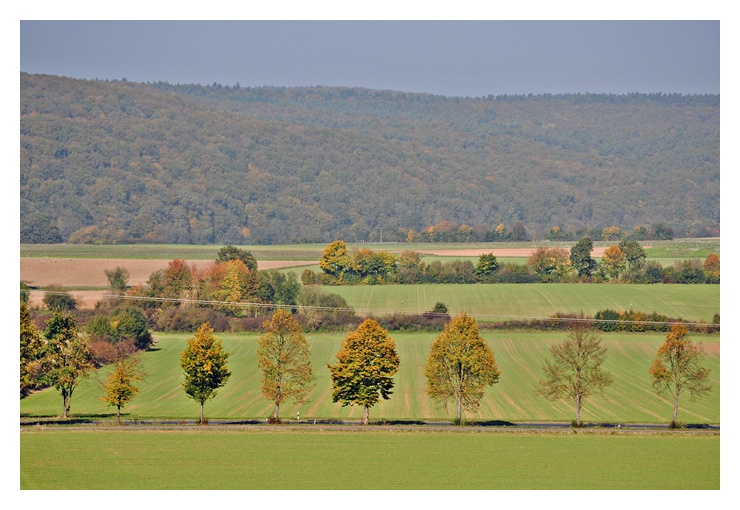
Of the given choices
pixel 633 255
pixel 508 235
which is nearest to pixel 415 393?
pixel 633 255

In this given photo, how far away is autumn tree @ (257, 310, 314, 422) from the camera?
47.5 meters

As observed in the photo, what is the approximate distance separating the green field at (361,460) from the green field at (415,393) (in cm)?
584

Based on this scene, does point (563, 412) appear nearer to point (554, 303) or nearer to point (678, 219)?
point (554, 303)

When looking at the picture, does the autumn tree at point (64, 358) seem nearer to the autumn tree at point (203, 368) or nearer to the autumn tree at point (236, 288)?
the autumn tree at point (203, 368)

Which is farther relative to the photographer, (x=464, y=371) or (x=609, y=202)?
(x=609, y=202)

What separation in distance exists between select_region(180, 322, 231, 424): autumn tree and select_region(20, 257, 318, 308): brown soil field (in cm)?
Answer: 2584

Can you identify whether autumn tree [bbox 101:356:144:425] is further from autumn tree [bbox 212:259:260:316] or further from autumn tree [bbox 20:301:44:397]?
autumn tree [bbox 212:259:260:316]

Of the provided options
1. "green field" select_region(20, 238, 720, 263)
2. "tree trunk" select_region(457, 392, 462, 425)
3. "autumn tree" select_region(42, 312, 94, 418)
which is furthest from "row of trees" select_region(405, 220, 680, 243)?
"autumn tree" select_region(42, 312, 94, 418)

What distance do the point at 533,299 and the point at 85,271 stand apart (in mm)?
35061

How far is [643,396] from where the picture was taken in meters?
52.0

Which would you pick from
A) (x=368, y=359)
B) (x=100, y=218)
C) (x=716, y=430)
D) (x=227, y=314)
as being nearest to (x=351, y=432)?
(x=368, y=359)
